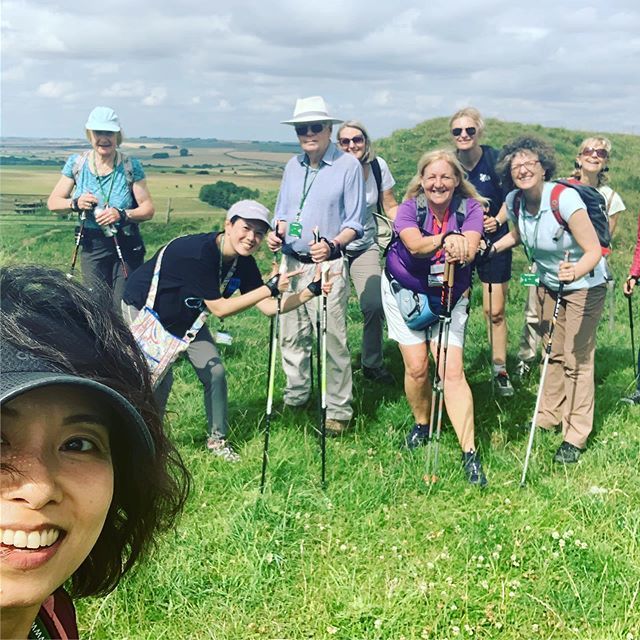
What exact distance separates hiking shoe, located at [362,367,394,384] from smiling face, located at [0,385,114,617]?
6.63 meters

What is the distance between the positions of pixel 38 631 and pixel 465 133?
6.56 meters

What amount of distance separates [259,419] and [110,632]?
2948 mm

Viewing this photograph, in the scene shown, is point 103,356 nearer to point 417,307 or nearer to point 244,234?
point 244,234

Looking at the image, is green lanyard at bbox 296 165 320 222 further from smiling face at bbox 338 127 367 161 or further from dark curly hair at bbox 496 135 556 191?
dark curly hair at bbox 496 135 556 191

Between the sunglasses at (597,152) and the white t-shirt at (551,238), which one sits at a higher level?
the sunglasses at (597,152)

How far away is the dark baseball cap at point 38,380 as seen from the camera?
0.98 metres

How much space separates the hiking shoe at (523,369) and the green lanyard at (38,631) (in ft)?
23.6

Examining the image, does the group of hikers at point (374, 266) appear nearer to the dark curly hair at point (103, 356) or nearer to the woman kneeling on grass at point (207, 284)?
the woman kneeling on grass at point (207, 284)

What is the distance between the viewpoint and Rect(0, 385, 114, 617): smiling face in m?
1.03

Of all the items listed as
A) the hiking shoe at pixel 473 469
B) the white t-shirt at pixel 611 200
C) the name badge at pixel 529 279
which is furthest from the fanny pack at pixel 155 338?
the white t-shirt at pixel 611 200

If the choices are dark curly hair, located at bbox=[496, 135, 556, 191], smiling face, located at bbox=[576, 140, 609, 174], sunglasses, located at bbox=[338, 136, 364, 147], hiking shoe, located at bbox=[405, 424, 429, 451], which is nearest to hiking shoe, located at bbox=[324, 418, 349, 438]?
hiking shoe, located at bbox=[405, 424, 429, 451]

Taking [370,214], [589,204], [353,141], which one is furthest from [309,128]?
[589,204]

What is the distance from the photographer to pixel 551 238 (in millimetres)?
5836

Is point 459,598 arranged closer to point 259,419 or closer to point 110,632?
point 110,632
